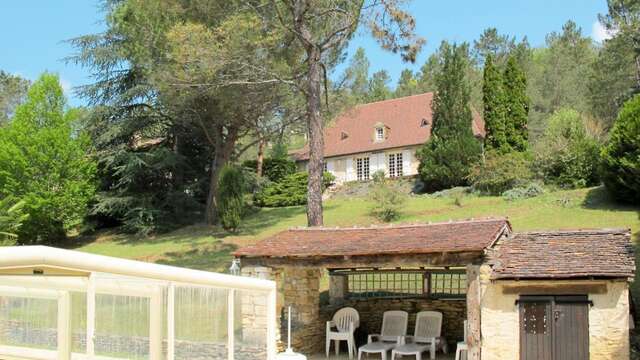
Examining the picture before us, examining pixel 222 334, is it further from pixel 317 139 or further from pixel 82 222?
pixel 82 222

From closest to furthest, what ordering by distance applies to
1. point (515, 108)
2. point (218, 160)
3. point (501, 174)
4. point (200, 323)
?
1. point (200, 323)
2. point (501, 174)
3. point (218, 160)
4. point (515, 108)

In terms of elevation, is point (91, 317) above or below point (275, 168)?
below

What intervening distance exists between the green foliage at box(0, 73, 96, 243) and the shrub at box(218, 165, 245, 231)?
25.9ft

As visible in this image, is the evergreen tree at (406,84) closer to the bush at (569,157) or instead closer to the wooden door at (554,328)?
the bush at (569,157)

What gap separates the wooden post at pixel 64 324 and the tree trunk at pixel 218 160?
22185 mm

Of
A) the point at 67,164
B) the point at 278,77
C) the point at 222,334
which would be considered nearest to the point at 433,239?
the point at 222,334

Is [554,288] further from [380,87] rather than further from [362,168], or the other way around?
[380,87]

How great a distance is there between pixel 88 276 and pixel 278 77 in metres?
15.7

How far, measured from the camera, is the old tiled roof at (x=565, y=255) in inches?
449

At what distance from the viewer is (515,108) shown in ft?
113

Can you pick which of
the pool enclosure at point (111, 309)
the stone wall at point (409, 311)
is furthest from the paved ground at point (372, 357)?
the pool enclosure at point (111, 309)

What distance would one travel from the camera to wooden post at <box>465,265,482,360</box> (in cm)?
1234

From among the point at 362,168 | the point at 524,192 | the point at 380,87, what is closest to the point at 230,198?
the point at 524,192

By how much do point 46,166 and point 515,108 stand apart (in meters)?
24.2
